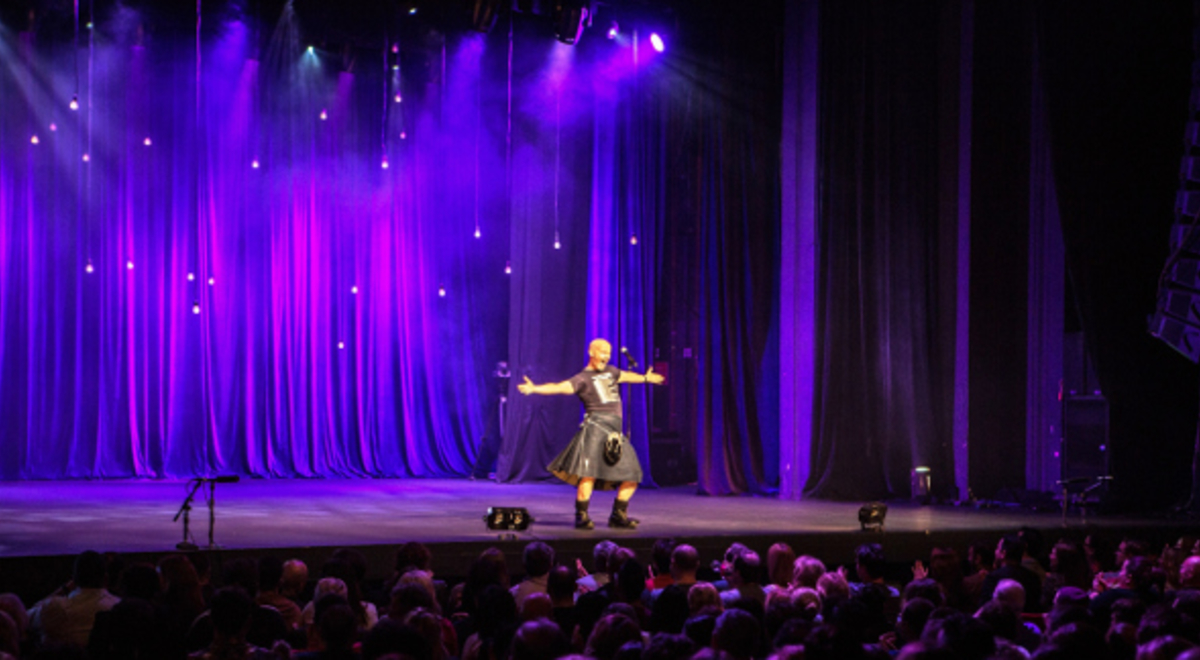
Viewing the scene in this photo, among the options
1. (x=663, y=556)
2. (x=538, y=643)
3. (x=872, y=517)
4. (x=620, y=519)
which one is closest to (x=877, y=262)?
(x=872, y=517)

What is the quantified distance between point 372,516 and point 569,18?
5.95 meters

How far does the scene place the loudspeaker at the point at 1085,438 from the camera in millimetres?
11070

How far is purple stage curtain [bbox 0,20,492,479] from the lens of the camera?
12.7m

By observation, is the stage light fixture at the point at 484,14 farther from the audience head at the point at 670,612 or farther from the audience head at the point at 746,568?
the audience head at the point at 670,612

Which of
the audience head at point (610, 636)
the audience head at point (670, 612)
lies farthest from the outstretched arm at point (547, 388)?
the audience head at point (610, 636)

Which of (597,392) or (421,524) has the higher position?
(597,392)

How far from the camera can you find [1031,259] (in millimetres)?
12273

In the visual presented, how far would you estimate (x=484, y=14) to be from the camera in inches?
478

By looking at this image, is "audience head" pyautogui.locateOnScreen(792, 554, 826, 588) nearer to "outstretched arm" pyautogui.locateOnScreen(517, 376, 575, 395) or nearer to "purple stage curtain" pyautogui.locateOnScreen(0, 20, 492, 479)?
"outstretched arm" pyautogui.locateOnScreen(517, 376, 575, 395)

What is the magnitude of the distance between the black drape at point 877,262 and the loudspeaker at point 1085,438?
3.99ft

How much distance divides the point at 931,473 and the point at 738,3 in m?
5.67

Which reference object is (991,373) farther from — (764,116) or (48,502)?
(48,502)

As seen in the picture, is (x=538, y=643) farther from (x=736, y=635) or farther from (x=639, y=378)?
(x=639, y=378)

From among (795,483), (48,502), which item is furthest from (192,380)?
(795,483)
